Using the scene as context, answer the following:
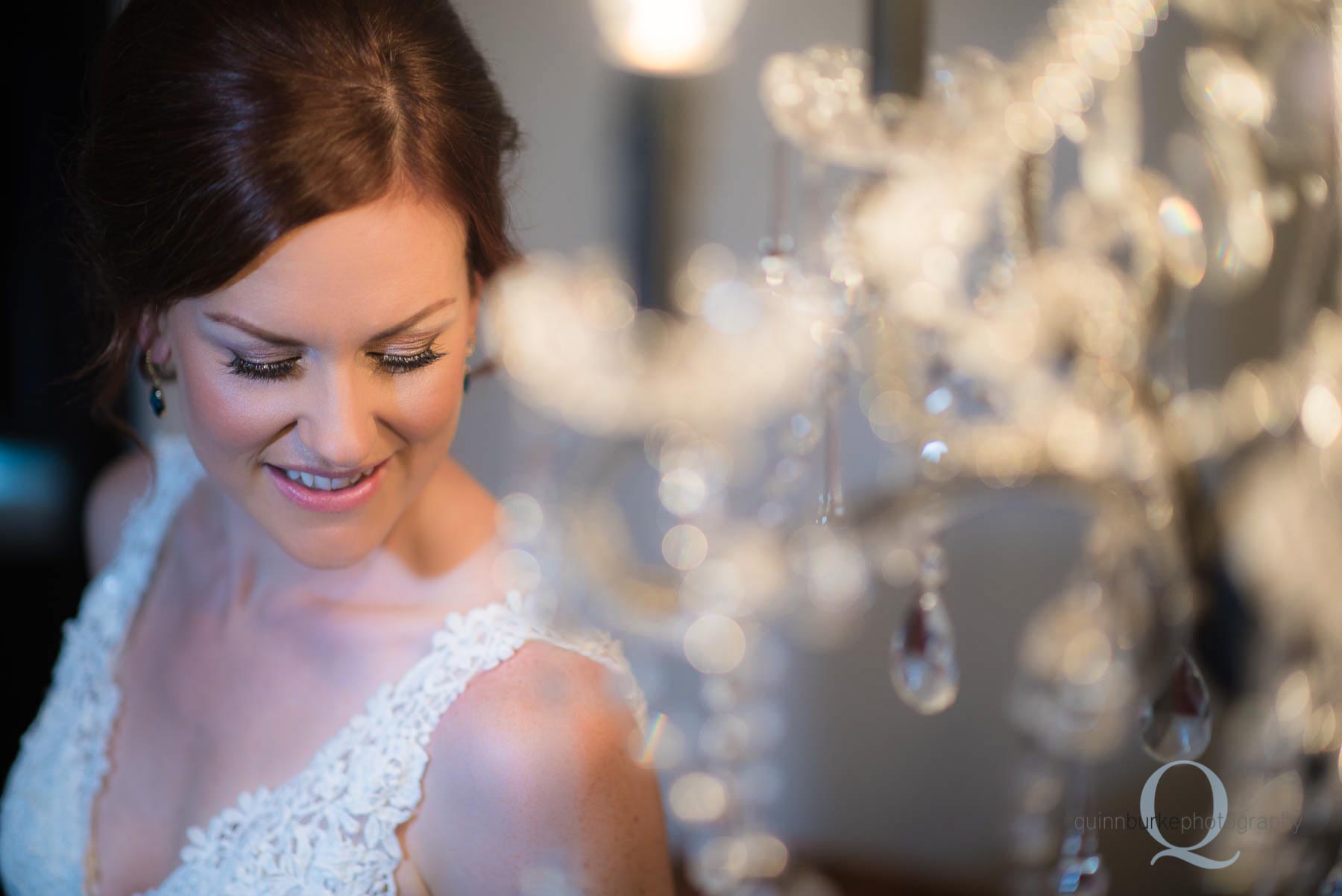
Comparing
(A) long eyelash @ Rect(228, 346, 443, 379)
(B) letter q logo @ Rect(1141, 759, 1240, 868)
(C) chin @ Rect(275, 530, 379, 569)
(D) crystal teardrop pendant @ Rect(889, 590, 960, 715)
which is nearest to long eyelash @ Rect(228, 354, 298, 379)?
(A) long eyelash @ Rect(228, 346, 443, 379)

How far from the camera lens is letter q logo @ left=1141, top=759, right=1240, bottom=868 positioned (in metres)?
0.78

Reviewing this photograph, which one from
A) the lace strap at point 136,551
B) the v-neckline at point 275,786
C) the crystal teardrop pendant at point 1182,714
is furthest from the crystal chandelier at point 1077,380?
the lace strap at point 136,551

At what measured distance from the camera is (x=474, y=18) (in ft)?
2.45

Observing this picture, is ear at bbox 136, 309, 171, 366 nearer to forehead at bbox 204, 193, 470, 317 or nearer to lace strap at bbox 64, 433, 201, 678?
forehead at bbox 204, 193, 470, 317

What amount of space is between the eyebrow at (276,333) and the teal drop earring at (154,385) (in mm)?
145

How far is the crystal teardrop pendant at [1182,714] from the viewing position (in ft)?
1.93

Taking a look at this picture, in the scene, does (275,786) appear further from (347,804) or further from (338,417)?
(338,417)

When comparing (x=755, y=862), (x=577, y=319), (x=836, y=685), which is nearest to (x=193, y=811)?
(x=755, y=862)

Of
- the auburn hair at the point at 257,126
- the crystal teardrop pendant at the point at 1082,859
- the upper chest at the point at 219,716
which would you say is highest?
the auburn hair at the point at 257,126

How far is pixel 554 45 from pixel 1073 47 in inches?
21.6

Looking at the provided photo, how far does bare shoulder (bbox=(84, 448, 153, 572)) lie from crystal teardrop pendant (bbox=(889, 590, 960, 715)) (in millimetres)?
993

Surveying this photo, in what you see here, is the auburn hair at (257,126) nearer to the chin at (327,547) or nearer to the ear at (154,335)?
the ear at (154,335)

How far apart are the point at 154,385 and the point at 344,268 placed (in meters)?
0.24

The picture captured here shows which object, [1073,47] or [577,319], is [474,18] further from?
[577,319]
